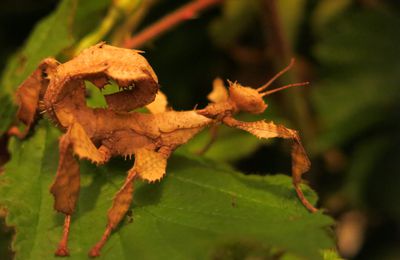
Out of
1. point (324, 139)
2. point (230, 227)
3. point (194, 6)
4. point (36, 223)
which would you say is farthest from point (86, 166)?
Result: point (324, 139)

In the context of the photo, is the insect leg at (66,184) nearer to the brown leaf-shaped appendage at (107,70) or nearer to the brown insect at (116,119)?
the brown insect at (116,119)

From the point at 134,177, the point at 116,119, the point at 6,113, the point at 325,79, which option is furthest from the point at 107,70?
the point at 325,79

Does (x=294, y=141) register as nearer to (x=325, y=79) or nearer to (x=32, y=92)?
(x=32, y=92)

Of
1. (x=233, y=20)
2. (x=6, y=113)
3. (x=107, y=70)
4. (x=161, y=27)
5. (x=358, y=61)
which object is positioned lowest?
(x=358, y=61)

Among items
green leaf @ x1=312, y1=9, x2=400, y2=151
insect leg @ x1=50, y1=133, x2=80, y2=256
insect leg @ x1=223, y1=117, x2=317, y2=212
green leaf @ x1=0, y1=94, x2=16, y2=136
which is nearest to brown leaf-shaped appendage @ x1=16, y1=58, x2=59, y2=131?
green leaf @ x1=0, y1=94, x2=16, y2=136

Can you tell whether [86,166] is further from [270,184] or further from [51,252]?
[270,184]

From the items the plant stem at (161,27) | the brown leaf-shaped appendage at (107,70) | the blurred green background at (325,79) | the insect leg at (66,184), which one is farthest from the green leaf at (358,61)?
the insect leg at (66,184)

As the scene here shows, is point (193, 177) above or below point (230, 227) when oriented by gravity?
below
